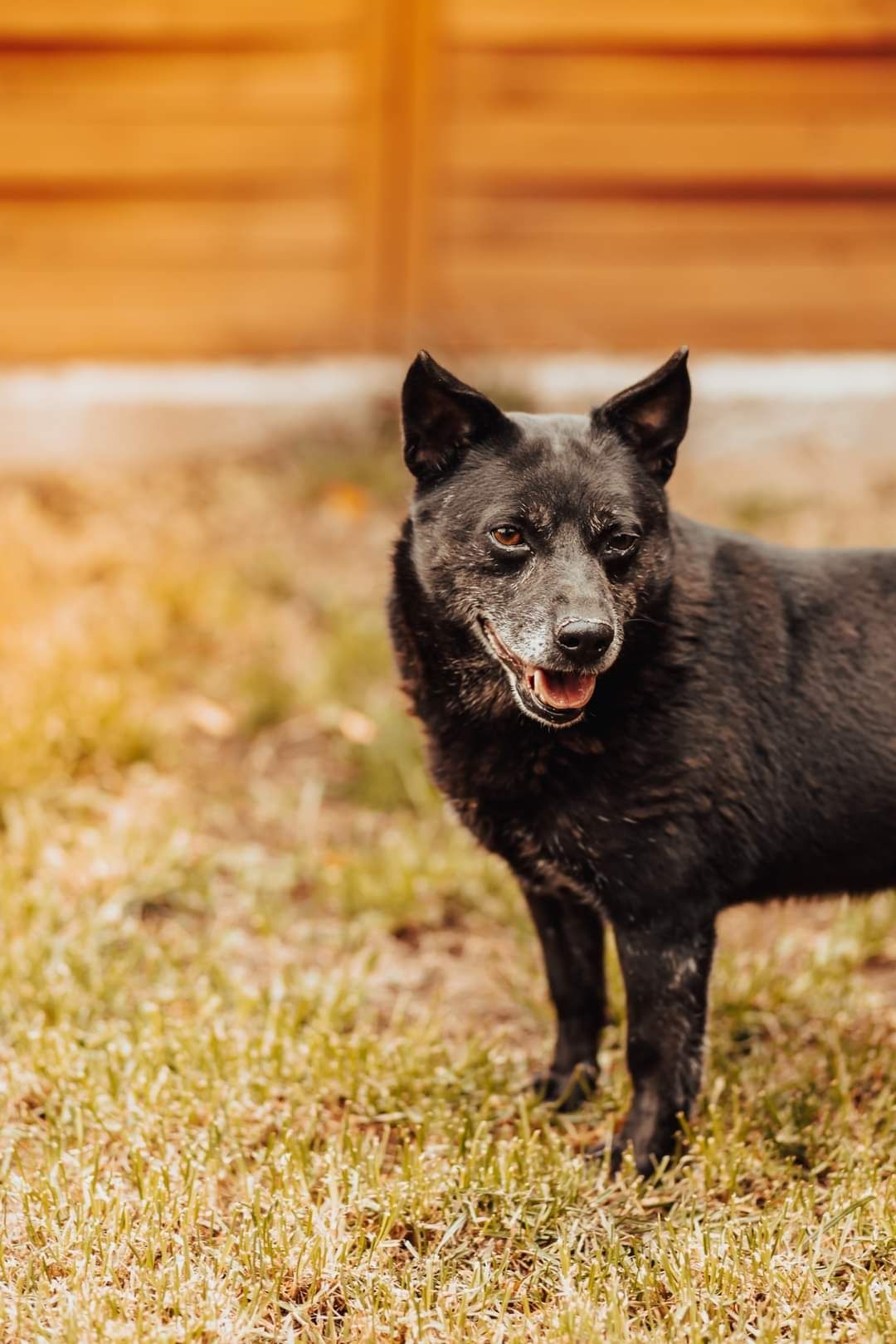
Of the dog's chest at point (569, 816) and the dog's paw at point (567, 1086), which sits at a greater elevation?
the dog's chest at point (569, 816)

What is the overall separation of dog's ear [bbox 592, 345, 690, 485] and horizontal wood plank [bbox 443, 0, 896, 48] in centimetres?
382

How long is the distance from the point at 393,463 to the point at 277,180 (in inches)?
52.3

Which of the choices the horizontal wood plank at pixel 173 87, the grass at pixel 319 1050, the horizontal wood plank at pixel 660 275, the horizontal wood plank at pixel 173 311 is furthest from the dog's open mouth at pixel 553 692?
the horizontal wood plank at pixel 173 87

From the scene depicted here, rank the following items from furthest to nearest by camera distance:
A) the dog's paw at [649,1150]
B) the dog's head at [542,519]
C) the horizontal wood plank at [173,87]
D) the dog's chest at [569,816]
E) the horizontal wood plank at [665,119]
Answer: the horizontal wood plank at [665,119]
the horizontal wood plank at [173,87]
the dog's paw at [649,1150]
the dog's chest at [569,816]
the dog's head at [542,519]

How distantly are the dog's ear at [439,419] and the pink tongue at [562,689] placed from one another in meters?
0.48

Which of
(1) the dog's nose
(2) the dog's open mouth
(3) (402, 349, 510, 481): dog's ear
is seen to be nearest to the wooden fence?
(3) (402, 349, 510, 481): dog's ear

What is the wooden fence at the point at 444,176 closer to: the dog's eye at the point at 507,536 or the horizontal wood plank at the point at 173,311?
the horizontal wood plank at the point at 173,311

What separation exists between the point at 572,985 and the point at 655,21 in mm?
4511

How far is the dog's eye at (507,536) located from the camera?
267 cm

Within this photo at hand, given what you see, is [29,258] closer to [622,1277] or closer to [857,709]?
[857,709]

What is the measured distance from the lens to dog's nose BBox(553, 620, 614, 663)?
2.49m

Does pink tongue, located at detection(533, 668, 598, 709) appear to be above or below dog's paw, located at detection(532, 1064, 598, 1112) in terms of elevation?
above

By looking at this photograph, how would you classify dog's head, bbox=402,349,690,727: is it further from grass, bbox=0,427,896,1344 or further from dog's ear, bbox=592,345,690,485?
grass, bbox=0,427,896,1344

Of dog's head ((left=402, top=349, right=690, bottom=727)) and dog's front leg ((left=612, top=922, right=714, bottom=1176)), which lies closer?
dog's head ((left=402, top=349, right=690, bottom=727))
